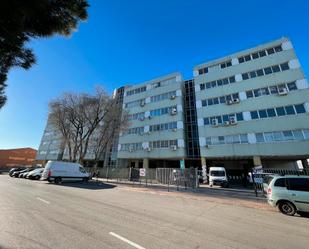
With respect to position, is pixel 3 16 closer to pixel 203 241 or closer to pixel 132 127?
pixel 203 241

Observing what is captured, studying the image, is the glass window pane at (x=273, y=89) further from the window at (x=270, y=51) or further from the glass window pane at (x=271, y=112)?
the window at (x=270, y=51)

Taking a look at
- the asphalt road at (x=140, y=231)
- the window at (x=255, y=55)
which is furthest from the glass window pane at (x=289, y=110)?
the asphalt road at (x=140, y=231)

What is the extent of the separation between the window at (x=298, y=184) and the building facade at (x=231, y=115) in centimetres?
1783

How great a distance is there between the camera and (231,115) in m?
28.2

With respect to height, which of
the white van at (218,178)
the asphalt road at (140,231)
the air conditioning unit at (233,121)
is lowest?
the asphalt road at (140,231)

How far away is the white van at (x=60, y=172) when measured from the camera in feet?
69.7

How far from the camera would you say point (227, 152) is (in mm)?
27062

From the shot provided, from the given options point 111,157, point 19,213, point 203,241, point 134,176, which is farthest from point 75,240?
point 111,157

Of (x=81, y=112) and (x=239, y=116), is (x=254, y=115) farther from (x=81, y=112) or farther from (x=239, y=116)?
(x=81, y=112)

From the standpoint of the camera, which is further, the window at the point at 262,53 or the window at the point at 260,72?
the window at the point at 262,53

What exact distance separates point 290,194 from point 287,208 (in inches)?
29.5

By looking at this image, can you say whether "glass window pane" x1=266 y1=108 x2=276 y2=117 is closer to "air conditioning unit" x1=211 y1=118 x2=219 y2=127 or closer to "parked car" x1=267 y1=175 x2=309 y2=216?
"air conditioning unit" x1=211 y1=118 x2=219 y2=127

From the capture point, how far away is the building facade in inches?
946

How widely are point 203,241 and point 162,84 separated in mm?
36451
